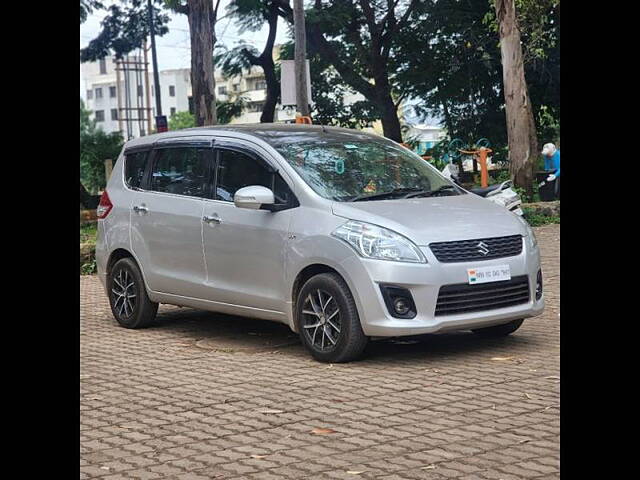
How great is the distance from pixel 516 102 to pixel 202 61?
634 centimetres

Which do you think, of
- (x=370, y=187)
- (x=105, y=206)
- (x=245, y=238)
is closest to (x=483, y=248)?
(x=370, y=187)

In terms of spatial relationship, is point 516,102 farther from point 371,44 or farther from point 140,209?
point 371,44

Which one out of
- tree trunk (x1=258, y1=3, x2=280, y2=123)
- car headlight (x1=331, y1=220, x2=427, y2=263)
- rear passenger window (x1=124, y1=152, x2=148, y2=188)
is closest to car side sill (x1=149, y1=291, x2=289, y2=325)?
car headlight (x1=331, y1=220, x2=427, y2=263)

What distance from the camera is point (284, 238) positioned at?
888 centimetres

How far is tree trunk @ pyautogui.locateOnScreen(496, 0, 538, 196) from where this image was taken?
22125 mm

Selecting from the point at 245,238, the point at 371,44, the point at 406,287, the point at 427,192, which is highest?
the point at 371,44

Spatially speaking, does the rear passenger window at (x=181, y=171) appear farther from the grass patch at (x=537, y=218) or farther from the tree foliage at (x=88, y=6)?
the tree foliage at (x=88, y=6)

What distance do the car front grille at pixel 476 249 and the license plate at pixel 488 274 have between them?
90 mm

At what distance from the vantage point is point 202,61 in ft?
72.1
